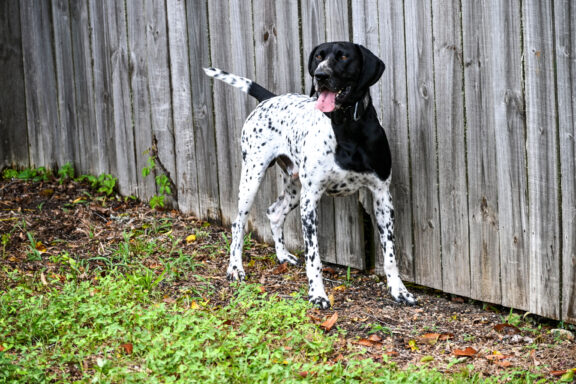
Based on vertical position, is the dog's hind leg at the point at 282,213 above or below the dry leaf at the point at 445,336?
above

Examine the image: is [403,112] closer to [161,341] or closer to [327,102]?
[327,102]

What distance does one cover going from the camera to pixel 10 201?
7.53m

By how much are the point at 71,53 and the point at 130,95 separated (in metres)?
1.05

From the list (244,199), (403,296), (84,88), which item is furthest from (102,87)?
(403,296)

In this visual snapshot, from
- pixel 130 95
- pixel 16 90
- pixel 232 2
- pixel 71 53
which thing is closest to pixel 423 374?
pixel 232 2

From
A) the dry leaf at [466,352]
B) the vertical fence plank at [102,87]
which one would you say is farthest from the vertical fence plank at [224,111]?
the dry leaf at [466,352]

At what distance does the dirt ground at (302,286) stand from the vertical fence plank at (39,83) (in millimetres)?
562

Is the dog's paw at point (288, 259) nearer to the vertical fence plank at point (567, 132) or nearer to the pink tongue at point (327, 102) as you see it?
the pink tongue at point (327, 102)

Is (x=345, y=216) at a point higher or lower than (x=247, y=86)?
lower

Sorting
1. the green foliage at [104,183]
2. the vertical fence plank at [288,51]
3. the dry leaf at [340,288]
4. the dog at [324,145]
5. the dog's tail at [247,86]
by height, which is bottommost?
the dry leaf at [340,288]

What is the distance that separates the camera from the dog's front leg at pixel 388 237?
17.5ft

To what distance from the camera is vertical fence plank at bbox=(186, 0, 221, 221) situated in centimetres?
678

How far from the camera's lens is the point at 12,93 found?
28.9 ft

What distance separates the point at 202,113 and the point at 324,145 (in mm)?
1959
